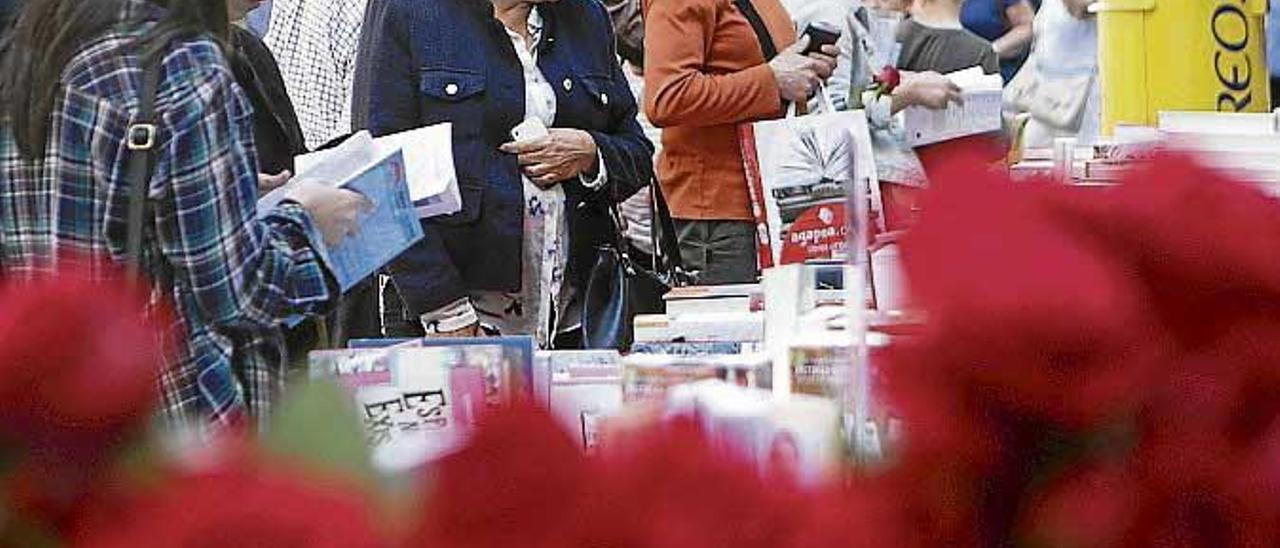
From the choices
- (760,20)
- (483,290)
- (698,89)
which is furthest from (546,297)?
(760,20)

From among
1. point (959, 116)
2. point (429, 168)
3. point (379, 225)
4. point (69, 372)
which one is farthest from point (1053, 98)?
point (69, 372)

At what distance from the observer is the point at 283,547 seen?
39cm

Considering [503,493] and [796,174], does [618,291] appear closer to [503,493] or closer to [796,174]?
[796,174]

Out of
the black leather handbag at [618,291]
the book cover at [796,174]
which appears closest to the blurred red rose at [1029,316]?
the book cover at [796,174]

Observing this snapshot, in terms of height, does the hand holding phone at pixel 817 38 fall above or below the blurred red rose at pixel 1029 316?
above

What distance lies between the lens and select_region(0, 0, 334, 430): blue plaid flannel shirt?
1880 mm

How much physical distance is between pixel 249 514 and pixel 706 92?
9.52ft

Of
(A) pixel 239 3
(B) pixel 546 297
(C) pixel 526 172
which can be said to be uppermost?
(A) pixel 239 3

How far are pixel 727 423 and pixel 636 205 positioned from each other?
8.46 feet

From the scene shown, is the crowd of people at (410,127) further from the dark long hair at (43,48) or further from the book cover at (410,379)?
the book cover at (410,379)

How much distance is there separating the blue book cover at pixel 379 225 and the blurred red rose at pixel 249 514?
169cm

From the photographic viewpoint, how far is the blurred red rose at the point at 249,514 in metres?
0.39

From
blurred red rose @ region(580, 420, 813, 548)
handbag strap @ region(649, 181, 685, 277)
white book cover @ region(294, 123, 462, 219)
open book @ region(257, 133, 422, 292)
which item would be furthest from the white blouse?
blurred red rose @ region(580, 420, 813, 548)

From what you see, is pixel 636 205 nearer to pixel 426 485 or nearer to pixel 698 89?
pixel 698 89
